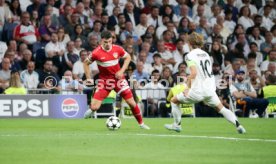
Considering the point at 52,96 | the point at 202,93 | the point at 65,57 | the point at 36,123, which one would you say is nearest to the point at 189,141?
the point at 202,93

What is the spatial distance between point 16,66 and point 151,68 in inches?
179

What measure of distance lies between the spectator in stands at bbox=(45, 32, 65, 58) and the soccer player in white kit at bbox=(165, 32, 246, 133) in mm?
9537

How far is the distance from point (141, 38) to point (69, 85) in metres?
3.88

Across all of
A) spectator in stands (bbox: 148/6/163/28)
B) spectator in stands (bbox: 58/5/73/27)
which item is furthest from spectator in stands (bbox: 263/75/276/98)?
spectator in stands (bbox: 58/5/73/27)

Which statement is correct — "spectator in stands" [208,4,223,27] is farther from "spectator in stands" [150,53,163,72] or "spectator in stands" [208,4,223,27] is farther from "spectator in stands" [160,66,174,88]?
"spectator in stands" [160,66,174,88]

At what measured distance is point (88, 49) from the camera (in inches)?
1089

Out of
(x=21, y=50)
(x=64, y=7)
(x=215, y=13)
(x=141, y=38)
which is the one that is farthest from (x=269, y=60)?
(x=21, y=50)

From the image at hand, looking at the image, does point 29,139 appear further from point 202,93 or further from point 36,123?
point 36,123

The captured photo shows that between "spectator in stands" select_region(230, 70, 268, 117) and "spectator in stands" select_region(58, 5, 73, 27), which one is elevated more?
"spectator in stands" select_region(58, 5, 73, 27)

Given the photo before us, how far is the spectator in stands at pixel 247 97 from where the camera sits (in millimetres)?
26734

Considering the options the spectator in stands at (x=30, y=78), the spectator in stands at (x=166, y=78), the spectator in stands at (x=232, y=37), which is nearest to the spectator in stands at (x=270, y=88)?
the spectator in stands at (x=166, y=78)

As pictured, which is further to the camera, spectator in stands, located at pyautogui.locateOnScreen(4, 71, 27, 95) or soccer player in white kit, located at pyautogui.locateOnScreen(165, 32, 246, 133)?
spectator in stands, located at pyautogui.locateOnScreen(4, 71, 27, 95)

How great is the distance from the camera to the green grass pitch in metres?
12.5

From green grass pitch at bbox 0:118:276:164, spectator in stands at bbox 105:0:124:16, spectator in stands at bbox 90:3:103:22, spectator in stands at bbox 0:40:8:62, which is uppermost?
→ spectator in stands at bbox 105:0:124:16
